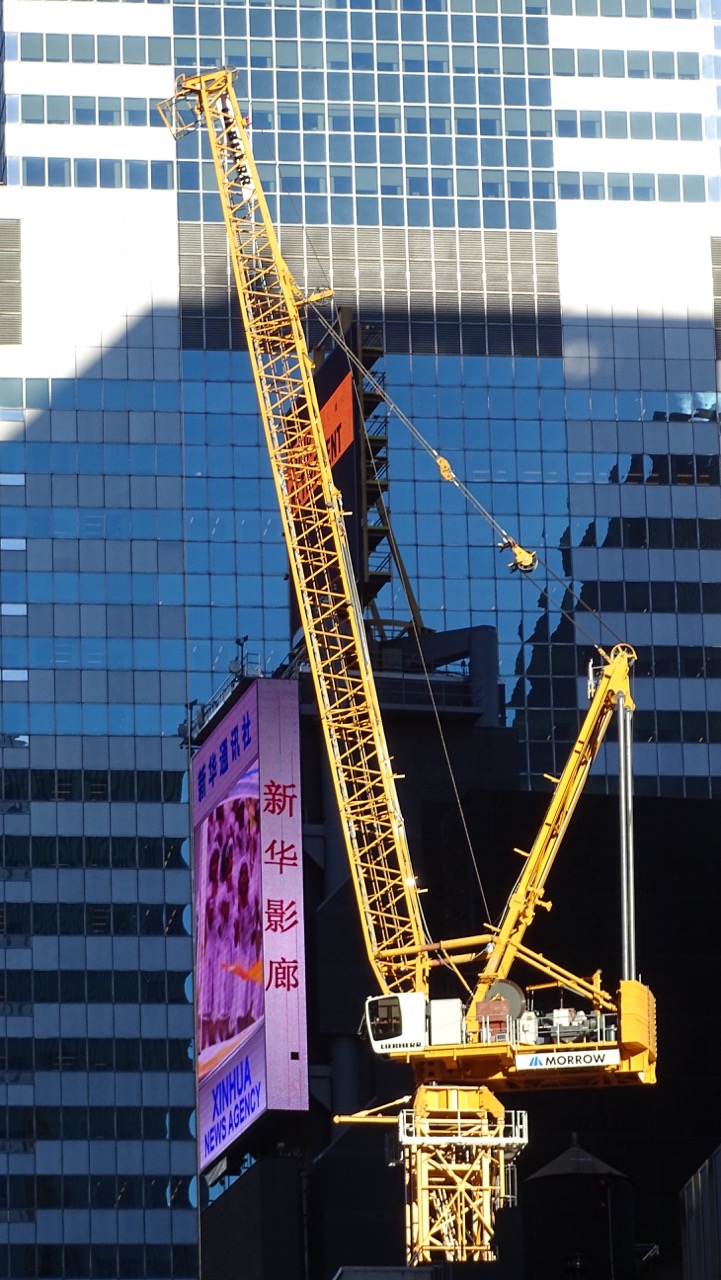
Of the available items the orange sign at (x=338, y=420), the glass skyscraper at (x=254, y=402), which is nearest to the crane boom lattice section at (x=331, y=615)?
the orange sign at (x=338, y=420)

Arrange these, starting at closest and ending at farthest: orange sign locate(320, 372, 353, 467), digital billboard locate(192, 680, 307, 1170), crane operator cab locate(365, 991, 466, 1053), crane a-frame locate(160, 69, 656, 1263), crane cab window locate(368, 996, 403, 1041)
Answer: crane a-frame locate(160, 69, 656, 1263)
crane operator cab locate(365, 991, 466, 1053)
crane cab window locate(368, 996, 403, 1041)
digital billboard locate(192, 680, 307, 1170)
orange sign locate(320, 372, 353, 467)

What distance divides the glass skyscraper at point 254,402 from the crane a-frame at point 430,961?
1434 inches

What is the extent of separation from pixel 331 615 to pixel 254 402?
46.6 m

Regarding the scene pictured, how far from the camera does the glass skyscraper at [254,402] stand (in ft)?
600

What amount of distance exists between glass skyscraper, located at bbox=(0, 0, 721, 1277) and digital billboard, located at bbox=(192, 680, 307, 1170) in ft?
105

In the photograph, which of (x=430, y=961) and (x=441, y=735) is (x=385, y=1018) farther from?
(x=441, y=735)

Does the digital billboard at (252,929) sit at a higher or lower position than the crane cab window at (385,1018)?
higher

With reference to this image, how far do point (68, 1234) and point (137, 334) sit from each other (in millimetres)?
51683

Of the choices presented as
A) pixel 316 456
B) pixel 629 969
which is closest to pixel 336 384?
pixel 316 456

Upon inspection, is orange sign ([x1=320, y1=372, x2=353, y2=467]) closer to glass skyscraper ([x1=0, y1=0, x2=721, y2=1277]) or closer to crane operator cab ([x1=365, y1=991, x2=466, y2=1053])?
crane operator cab ([x1=365, y1=991, x2=466, y2=1053])

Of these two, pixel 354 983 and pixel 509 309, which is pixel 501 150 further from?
pixel 354 983

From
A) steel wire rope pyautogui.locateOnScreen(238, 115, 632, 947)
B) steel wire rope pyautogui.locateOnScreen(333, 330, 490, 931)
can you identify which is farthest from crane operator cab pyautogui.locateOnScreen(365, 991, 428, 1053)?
steel wire rope pyautogui.locateOnScreen(333, 330, 490, 931)

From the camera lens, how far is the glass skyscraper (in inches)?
7200

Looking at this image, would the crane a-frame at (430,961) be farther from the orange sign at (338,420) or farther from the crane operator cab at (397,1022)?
the orange sign at (338,420)
